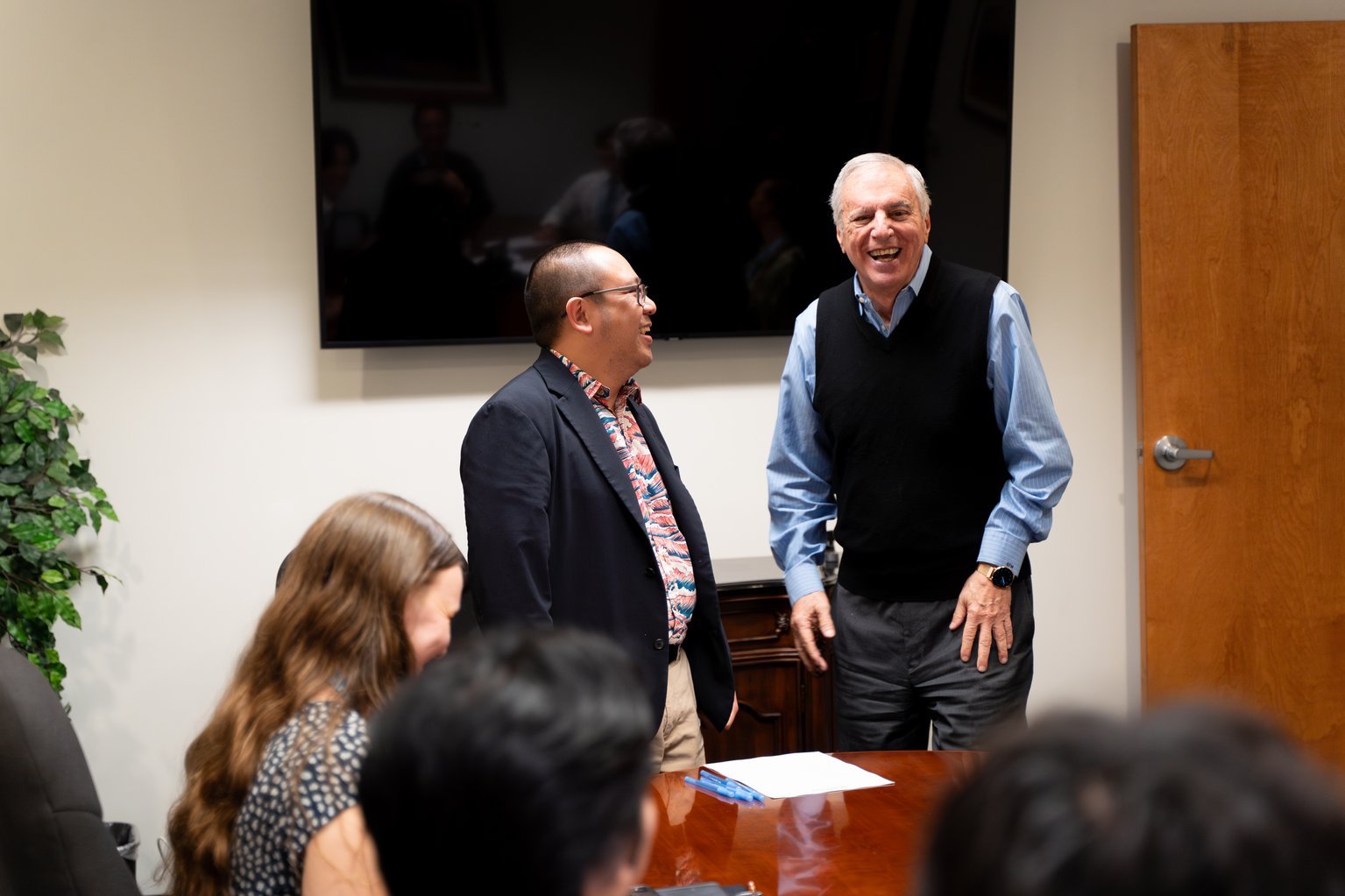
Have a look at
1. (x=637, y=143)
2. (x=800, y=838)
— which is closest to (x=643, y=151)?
(x=637, y=143)

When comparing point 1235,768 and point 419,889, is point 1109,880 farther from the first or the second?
point 419,889

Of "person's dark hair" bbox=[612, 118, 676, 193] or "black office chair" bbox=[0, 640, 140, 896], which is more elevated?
"person's dark hair" bbox=[612, 118, 676, 193]

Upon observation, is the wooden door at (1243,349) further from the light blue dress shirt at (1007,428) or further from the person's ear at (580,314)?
the person's ear at (580,314)

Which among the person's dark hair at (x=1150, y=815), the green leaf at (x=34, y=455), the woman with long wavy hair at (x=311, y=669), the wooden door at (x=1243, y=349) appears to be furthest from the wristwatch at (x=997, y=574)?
the green leaf at (x=34, y=455)

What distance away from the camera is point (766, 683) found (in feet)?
10.6

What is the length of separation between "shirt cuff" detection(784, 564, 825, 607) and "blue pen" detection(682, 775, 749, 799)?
2.29 feet

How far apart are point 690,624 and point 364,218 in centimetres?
141

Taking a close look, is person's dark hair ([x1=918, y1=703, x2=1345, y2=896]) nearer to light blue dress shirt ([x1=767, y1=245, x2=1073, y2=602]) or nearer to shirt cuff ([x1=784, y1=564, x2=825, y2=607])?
light blue dress shirt ([x1=767, y1=245, x2=1073, y2=602])

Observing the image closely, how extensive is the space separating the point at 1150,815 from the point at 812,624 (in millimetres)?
2047

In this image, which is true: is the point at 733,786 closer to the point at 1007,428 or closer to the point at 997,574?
the point at 997,574

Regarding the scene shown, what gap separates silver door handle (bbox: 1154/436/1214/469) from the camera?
143 inches

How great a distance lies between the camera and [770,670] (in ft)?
10.7

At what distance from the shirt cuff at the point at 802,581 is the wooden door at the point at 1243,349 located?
4.91 feet

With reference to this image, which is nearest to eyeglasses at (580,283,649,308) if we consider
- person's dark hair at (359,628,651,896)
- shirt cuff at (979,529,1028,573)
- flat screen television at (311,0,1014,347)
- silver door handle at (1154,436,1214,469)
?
shirt cuff at (979,529,1028,573)
